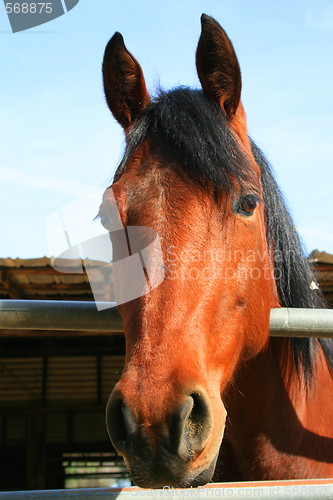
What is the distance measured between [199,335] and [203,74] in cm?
125

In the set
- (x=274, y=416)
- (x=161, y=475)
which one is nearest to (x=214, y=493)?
(x=161, y=475)

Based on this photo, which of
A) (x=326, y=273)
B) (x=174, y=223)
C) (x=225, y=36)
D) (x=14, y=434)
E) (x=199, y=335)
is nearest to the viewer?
(x=199, y=335)

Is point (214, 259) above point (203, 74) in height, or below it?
below

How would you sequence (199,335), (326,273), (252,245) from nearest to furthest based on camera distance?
(199,335) → (252,245) → (326,273)

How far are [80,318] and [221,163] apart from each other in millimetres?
803

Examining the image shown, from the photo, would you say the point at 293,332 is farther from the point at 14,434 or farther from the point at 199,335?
the point at 14,434

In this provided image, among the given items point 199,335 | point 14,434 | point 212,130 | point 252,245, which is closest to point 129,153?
point 212,130

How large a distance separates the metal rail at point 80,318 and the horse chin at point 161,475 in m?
0.52

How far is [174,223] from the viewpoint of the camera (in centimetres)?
179

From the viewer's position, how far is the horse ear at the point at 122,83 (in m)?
→ 2.39

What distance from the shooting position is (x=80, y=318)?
1.76m

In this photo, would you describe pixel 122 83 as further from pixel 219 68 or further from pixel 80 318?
pixel 80 318

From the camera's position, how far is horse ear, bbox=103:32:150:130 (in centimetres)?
239

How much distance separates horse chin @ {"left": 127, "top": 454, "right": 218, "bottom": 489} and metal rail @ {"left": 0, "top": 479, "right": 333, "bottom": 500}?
19 mm
